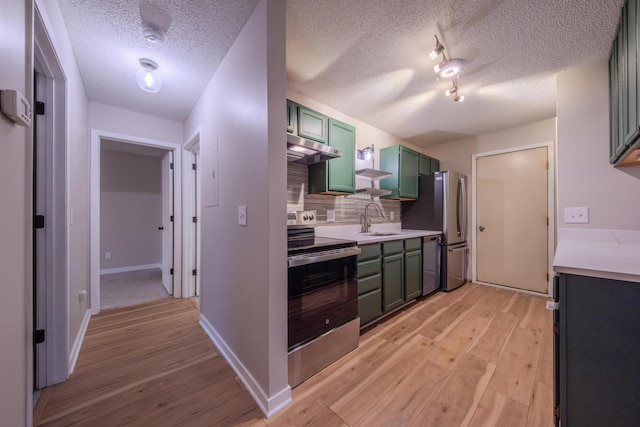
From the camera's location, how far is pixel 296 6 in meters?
1.45

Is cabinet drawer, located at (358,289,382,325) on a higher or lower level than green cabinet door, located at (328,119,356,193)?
lower

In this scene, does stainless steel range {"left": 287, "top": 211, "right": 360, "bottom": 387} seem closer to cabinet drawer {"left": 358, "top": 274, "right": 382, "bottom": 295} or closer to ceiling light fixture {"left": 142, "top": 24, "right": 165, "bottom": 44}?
cabinet drawer {"left": 358, "top": 274, "right": 382, "bottom": 295}

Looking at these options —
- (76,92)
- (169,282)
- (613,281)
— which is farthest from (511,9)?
(169,282)

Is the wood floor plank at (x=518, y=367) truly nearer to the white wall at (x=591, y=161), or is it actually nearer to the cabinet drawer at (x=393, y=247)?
the white wall at (x=591, y=161)

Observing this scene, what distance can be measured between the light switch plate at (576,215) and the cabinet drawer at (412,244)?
131cm

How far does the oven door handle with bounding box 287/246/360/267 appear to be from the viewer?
1467mm

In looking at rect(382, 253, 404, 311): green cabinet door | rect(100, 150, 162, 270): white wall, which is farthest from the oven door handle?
rect(100, 150, 162, 270): white wall

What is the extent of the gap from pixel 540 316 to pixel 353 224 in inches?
87.9

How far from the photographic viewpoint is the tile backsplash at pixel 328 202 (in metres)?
2.52

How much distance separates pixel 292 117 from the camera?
216 cm

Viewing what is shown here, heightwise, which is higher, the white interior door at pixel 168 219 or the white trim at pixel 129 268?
the white interior door at pixel 168 219

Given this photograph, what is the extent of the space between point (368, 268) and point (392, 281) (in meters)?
0.48

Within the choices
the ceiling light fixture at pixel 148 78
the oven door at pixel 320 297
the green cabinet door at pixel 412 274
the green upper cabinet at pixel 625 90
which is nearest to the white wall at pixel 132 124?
the ceiling light fixture at pixel 148 78

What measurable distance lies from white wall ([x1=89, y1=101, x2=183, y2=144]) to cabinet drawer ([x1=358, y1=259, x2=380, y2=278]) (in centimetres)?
281
